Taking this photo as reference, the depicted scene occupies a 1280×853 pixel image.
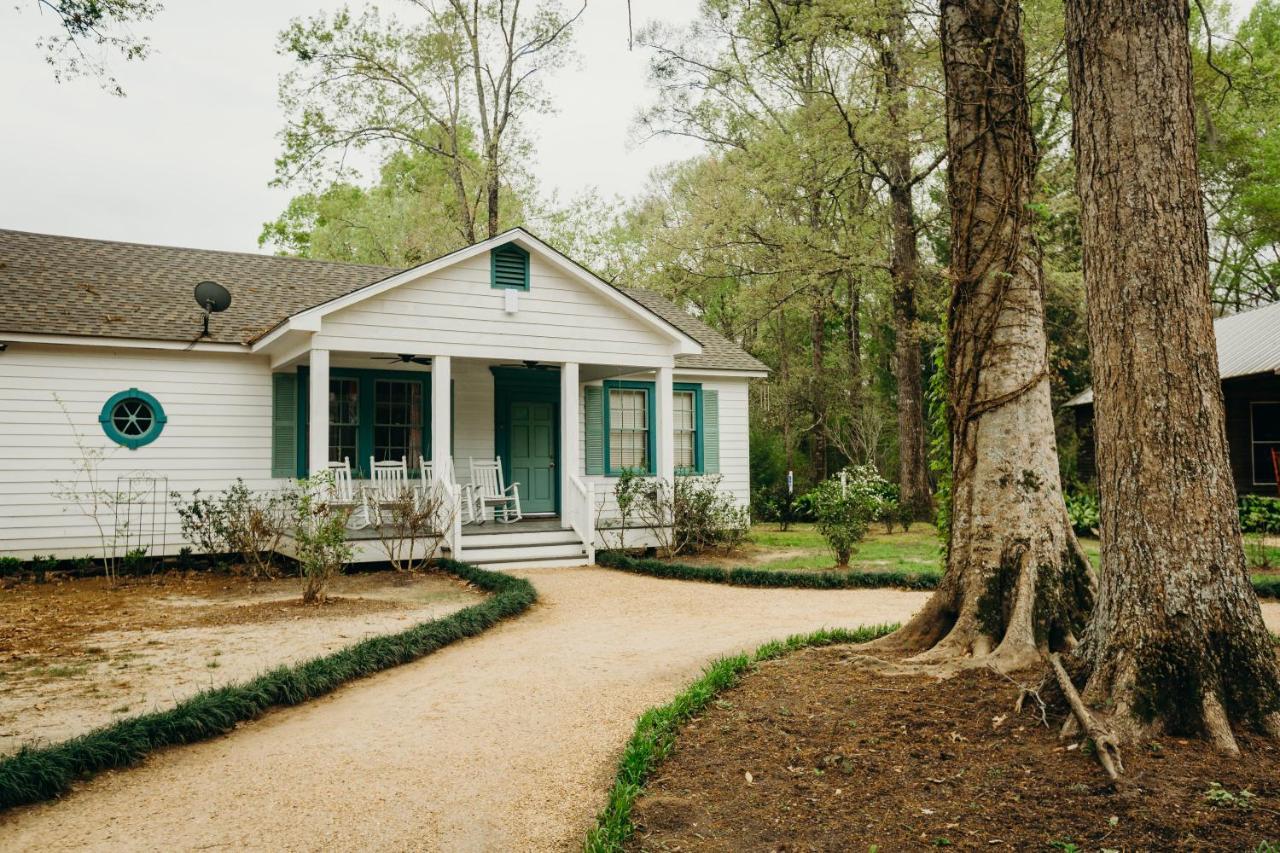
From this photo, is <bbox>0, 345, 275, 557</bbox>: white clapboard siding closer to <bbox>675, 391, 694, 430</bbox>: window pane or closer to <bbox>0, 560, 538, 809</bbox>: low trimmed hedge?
<bbox>0, 560, 538, 809</bbox>: low trimmed hedge

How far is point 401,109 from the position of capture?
77.9ft

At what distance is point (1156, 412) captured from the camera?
391 centimetres

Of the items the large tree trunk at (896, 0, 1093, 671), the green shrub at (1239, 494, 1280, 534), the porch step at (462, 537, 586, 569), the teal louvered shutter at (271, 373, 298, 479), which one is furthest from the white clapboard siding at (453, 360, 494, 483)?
the green shrub at (1239, 494, 1280, 534)

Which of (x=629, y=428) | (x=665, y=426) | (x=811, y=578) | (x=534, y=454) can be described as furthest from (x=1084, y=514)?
(x=534, y=454)

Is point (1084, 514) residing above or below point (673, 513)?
below

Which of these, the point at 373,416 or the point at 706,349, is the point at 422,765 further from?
the point at 706,349

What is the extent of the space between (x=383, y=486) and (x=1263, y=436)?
1643cm

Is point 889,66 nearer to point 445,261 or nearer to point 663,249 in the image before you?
point 663,249

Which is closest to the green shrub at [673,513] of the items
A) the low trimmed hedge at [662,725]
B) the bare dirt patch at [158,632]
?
the bare dirt patch at [158,632]

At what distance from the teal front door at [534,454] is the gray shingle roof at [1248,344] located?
9301 millimetres

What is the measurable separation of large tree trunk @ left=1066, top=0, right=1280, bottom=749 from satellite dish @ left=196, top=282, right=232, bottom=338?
1195 centimetres

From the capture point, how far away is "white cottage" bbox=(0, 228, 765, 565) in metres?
11.8

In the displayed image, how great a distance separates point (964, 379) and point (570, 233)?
2779 cm

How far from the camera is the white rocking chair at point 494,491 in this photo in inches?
565
